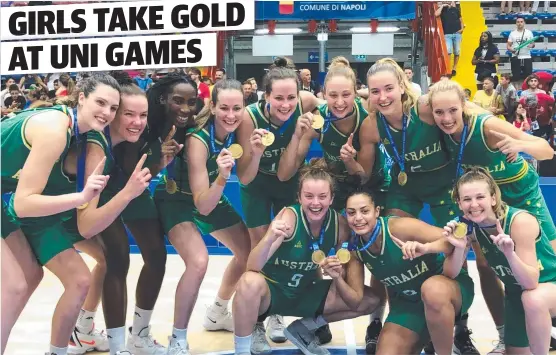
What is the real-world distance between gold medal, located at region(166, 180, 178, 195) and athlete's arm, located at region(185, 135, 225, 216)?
5.0 inches

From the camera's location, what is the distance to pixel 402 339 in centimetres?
397

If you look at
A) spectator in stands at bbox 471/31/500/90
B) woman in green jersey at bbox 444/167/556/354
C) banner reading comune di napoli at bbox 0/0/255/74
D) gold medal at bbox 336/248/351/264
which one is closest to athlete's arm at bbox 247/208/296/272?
gold medal at bbox 336/248/351/264

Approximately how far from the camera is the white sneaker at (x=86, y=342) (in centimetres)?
447

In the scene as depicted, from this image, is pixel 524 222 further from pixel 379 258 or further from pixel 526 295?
pixel 379 258

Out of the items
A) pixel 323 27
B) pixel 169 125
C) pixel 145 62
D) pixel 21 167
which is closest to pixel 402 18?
pixel 323 27

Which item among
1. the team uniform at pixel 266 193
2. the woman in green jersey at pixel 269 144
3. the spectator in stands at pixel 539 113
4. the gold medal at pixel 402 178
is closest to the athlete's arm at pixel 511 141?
the gold medal at pixel 402 178

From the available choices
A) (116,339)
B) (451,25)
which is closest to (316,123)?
(116,339)

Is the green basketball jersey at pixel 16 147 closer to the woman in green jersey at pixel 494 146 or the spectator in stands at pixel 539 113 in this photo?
the woman in green jersey at pixel 494 146

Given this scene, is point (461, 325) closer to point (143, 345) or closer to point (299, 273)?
point (299, 273)

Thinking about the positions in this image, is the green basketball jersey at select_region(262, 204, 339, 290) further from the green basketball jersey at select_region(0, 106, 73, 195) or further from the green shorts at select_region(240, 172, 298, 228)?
the green basketball jersey at select_region(0, 106, 73, 195)

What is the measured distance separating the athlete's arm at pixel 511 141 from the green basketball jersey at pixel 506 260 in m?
0.35

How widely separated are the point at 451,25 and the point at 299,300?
10.1 m

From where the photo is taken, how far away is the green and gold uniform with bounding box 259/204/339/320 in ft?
13.3

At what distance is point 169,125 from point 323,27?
11254 mm
